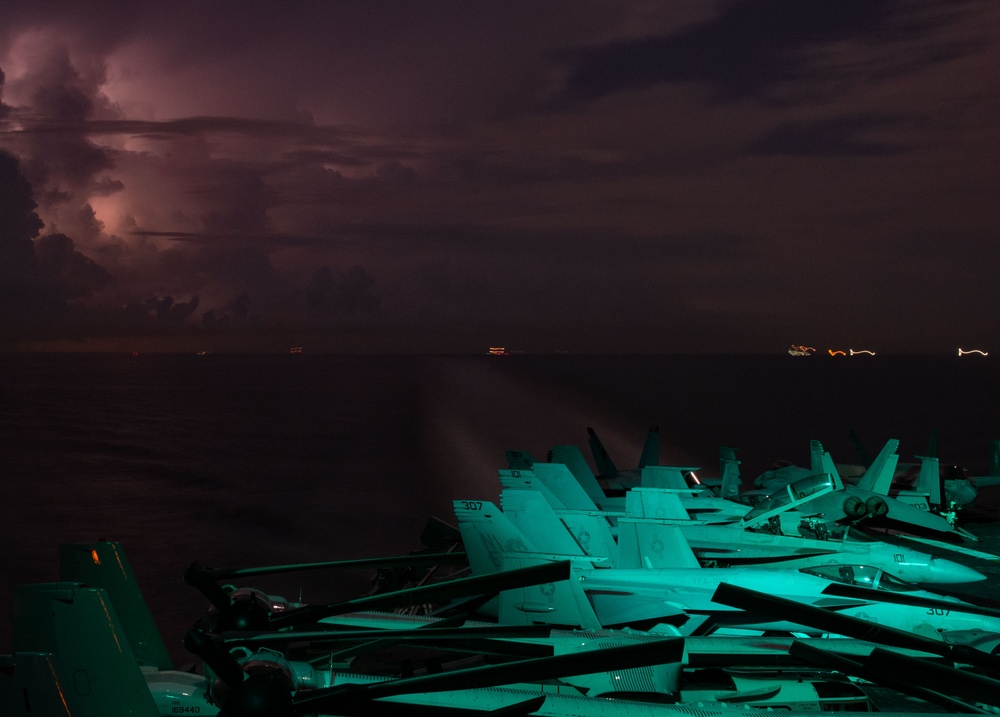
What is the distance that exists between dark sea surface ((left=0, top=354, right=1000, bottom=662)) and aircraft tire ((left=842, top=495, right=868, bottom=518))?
688 cm

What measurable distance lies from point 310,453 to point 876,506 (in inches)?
2274

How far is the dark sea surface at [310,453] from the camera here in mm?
40094

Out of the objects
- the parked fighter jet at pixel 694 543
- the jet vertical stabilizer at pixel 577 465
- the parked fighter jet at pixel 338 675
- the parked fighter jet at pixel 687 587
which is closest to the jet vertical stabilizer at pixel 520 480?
the parked fighter jet at pixel 694 543

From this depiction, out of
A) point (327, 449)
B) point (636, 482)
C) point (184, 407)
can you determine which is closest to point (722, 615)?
point (636, 482)

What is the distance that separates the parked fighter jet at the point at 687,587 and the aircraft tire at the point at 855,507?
806cm

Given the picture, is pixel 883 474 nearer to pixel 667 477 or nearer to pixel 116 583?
pixel 667 477

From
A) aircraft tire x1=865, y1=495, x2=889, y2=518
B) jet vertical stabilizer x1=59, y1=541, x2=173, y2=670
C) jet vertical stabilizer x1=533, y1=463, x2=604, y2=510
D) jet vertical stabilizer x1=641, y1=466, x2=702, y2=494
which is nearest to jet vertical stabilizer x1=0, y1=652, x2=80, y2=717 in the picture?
jet vertical stabilizer x1=59, y1=541, x2=173, y2=670

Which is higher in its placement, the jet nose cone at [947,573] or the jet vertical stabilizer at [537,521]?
the jet vertical stabilizer at [537,521]

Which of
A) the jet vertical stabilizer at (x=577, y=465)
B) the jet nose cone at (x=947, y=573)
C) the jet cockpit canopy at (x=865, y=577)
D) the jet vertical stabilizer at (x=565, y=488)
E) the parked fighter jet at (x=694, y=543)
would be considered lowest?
the jet nose cone at (x=947, y=573)

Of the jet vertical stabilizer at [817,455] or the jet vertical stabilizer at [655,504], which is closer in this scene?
the jet vertical stabilizer at [655,504]

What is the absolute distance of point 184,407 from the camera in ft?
392

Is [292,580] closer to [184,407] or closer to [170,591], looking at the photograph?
[170,591]

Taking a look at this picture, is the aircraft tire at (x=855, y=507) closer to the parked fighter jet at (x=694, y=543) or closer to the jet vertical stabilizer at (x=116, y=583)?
the parked fighter jet at (x=694, y=543)

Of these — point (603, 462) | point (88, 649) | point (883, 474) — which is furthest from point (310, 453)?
point (88, 649)
